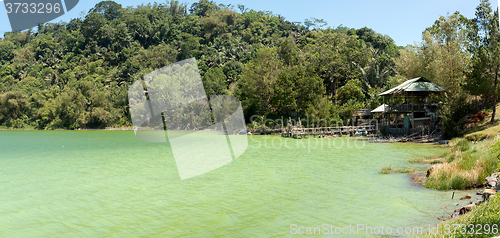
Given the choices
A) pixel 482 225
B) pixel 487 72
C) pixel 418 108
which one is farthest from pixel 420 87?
pixel 482 225

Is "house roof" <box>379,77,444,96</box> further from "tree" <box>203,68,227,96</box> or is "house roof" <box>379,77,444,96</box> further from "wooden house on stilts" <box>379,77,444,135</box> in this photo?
"tree" <box>203,68,227,96</box>

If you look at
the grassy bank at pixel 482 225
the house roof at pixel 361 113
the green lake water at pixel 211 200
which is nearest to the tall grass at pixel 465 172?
the green lake water at pixel 211 200

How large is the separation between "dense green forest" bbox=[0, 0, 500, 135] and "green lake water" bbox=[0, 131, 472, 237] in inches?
610

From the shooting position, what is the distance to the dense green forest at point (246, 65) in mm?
29141

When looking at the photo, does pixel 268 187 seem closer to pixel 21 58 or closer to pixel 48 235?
pixel 48 235

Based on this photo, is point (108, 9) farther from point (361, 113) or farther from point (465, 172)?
point (465, 172)

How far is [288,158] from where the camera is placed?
21.1 meters

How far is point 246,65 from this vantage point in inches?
1949

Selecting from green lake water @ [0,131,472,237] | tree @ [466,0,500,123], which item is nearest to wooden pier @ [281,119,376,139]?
tree @ [466,0,500,123]

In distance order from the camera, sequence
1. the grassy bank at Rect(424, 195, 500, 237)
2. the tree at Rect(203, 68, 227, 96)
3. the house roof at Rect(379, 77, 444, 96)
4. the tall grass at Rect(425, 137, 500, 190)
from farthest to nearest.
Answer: the tree at Rect(203, 68, 227, 96)
the house roof at Rect(379, 77, 444, 96)
the tall grass at Rect(425, 137, 500, 190)
the grassy bank at Rect(424, 195, 500, 237)

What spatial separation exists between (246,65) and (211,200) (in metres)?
39.9

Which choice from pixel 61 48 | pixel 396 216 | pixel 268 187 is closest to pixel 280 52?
pixel 268 187

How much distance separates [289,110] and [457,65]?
21.0 meters

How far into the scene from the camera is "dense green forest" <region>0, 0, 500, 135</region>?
29.1m
